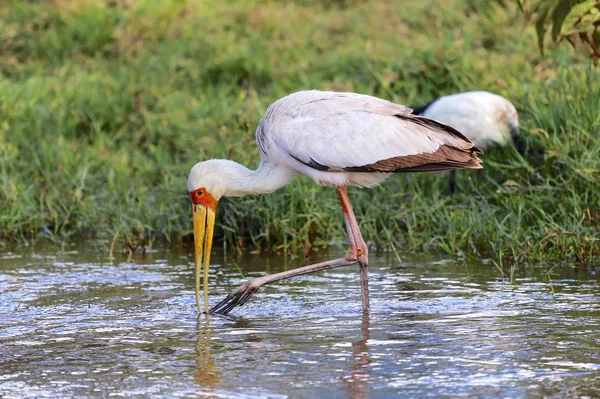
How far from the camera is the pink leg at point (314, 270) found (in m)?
5.60

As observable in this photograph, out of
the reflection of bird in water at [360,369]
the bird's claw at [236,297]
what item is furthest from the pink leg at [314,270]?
the reflection of bird in water at [360,369]

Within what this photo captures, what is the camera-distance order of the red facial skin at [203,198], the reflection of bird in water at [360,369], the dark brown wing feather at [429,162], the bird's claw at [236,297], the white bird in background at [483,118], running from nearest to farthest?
the reflection of bird in water at [360,369]
the bird's claw at [236,297]
the dark brown wing feather at [429,162]
the red facial skin at [203,198]
the white bird in background at [483,118]

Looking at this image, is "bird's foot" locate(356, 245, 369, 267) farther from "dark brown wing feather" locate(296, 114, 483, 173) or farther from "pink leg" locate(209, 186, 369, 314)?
"dark brown wing feather" locate(296, 114, 483, 173)

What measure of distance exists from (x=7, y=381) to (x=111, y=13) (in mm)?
8084

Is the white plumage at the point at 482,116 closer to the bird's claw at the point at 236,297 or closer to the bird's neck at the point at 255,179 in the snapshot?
the bird's neck at the point at 255,179

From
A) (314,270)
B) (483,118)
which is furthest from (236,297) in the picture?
(483,118)

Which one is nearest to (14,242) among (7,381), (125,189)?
(125,189)

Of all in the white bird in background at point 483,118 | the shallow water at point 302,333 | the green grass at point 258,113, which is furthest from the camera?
the white bird in background at point 483,118

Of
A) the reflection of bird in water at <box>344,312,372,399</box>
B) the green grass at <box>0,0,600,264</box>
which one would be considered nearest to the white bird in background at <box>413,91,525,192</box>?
the green grass at <box>0,0,600,264</box>

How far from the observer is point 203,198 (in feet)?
19.2

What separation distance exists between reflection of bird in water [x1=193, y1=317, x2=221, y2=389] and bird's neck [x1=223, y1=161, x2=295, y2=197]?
2.99ft

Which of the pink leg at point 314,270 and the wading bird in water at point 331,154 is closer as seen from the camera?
the pink leg at point 314,270

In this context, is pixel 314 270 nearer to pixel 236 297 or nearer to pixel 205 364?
pixel 236 297

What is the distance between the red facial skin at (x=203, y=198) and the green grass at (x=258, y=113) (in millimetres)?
1360
